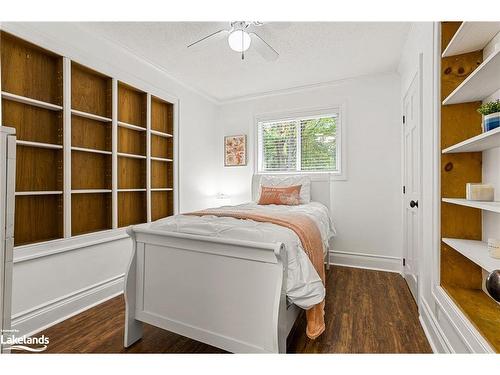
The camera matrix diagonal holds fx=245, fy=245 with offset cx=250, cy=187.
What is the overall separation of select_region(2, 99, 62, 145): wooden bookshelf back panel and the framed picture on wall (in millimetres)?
2476

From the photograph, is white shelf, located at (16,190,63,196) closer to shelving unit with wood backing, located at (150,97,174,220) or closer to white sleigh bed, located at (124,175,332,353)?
white sleigh bed, located at (124,175,332,353)

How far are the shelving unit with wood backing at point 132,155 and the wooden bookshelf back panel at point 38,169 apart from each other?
2.00 ft

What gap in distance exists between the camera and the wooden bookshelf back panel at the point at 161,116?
3.22 meters

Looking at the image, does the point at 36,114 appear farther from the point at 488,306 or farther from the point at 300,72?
the point at 488,306

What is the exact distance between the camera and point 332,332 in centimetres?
183

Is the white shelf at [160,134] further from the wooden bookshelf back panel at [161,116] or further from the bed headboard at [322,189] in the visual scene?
the bed headboard at [322,189]

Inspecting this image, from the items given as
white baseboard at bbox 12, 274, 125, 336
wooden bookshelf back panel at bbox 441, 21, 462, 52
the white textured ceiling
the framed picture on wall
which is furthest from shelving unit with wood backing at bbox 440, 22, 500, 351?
the framed picture on wall

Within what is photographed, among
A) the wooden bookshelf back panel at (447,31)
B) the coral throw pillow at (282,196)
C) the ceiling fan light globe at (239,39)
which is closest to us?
the wooden bookshelf back panel at (447,31)

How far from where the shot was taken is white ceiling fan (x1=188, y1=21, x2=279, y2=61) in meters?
1.93

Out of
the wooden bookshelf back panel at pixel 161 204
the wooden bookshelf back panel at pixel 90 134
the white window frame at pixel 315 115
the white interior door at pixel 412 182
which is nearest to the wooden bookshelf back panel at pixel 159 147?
the wooden bookshelf back panel at pixel 161 204

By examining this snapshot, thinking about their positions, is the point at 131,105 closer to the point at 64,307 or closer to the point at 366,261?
the point at 64,307

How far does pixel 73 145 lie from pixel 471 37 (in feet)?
9.83

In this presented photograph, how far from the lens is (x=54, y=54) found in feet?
6.79
